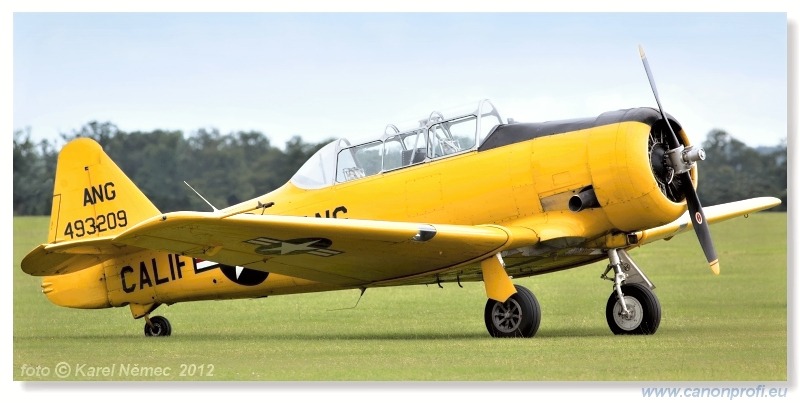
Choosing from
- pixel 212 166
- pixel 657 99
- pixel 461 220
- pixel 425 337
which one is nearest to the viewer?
pixel 657 99

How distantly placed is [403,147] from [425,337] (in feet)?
6.44

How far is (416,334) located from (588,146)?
9.85 feet

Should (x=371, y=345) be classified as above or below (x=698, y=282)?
above

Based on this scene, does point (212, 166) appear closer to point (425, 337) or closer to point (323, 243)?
point (425, 337)

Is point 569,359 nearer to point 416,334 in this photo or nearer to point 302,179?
point 416,334

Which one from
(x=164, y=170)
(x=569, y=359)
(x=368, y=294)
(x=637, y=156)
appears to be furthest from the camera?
(x=164, y=170)

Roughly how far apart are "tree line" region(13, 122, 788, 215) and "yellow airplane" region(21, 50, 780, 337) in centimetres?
356

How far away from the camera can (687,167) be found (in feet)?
42.4

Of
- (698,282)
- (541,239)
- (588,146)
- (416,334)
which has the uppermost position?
(588,146)

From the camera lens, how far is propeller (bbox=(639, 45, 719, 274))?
12898mm

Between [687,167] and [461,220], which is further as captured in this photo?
[461,220]

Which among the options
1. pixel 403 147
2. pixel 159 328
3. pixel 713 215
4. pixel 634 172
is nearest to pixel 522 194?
pixel 634 172

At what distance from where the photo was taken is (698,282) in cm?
2136

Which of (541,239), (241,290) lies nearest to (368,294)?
(241,290)
